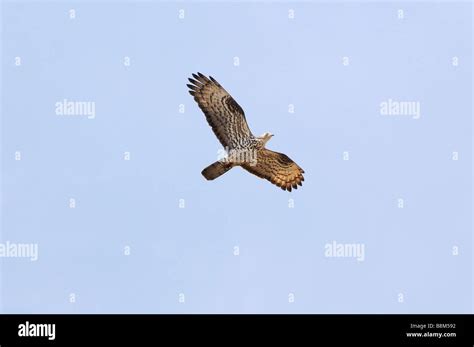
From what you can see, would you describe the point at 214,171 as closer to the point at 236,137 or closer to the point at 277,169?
the point at 236,137

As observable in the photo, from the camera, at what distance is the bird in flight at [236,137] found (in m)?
18.9

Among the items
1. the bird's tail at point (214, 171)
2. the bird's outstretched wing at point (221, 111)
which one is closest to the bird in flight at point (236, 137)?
the bird's outstretched wing at point (221, 111)

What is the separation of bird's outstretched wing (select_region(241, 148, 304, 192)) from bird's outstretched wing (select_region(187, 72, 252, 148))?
22.9 inches

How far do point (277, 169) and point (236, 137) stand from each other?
1.26 m

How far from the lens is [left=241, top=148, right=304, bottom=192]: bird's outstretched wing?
63.2 ft
